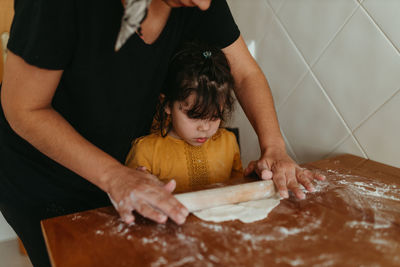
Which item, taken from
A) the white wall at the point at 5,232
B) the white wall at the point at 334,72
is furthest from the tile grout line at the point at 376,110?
the white wall at the point at 5,232

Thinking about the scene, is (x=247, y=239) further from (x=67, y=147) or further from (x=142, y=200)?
(x=67, y=147)

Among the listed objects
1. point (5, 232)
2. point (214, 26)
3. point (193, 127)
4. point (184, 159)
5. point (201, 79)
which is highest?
point (214, 26)

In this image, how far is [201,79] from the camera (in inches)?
36.4

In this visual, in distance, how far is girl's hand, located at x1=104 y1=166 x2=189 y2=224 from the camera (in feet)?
2.07

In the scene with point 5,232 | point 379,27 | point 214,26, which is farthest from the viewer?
point 5,232

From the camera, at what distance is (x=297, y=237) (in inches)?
25.4

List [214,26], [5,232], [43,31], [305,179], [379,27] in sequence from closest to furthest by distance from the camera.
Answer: [43,31], [305,179], [214,26], [379,27], [5,232]

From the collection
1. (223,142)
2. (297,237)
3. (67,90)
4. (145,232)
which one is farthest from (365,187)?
(67,90)

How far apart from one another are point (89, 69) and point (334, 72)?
89cm

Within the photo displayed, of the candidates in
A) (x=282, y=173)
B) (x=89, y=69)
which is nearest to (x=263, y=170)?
(x=282, y=173)

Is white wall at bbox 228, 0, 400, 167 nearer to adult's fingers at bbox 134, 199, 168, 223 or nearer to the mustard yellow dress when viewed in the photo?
the mustard yellow dress

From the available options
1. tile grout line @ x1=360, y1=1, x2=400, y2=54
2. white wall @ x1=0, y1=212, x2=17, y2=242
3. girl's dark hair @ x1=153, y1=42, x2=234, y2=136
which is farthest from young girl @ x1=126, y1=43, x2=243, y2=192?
white wall @ x1=0, y1=212, x2=17, y2=242

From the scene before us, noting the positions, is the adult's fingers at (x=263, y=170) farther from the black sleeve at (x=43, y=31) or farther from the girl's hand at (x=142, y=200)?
the black sleeve at (x=43, y=31)

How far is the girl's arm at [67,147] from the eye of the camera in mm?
636
